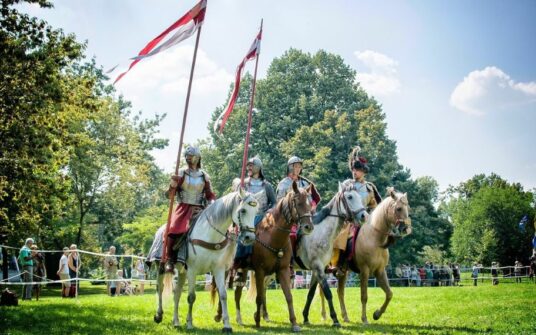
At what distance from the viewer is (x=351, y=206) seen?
1162 cm

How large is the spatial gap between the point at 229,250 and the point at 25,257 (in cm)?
1193

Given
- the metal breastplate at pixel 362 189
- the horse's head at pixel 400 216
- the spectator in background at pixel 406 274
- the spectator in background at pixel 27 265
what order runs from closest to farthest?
the horse's head at pixel 400 216 → the metal breastplate at pixel 362 189 → the spectator in background at pixel 27 265 → the spectator in background at pixel 406 274

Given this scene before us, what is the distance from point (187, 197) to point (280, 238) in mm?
2254

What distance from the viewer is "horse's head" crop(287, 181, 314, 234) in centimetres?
1041

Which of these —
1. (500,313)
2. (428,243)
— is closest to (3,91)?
(500,313)

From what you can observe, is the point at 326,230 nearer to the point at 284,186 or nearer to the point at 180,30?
the point at 284,186

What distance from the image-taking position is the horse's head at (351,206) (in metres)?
11.4

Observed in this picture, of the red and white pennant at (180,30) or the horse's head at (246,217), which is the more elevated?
the red and white pennant at (180,30)

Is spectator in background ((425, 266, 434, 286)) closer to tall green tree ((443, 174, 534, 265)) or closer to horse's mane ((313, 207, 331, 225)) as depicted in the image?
tall green tree ((443, 174, 534, 265))

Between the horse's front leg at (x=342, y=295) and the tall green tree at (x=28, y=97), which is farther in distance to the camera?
the tall green tree at (x=28, y=97)

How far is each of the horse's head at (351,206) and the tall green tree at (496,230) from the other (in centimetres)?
5774

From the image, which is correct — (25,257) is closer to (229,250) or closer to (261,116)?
(229,250)

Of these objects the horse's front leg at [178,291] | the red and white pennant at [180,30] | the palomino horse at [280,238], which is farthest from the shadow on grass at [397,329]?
the red and white pennant at [180,30]

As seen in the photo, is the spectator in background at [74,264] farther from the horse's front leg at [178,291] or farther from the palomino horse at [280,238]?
the palomino horse at [280,238]
